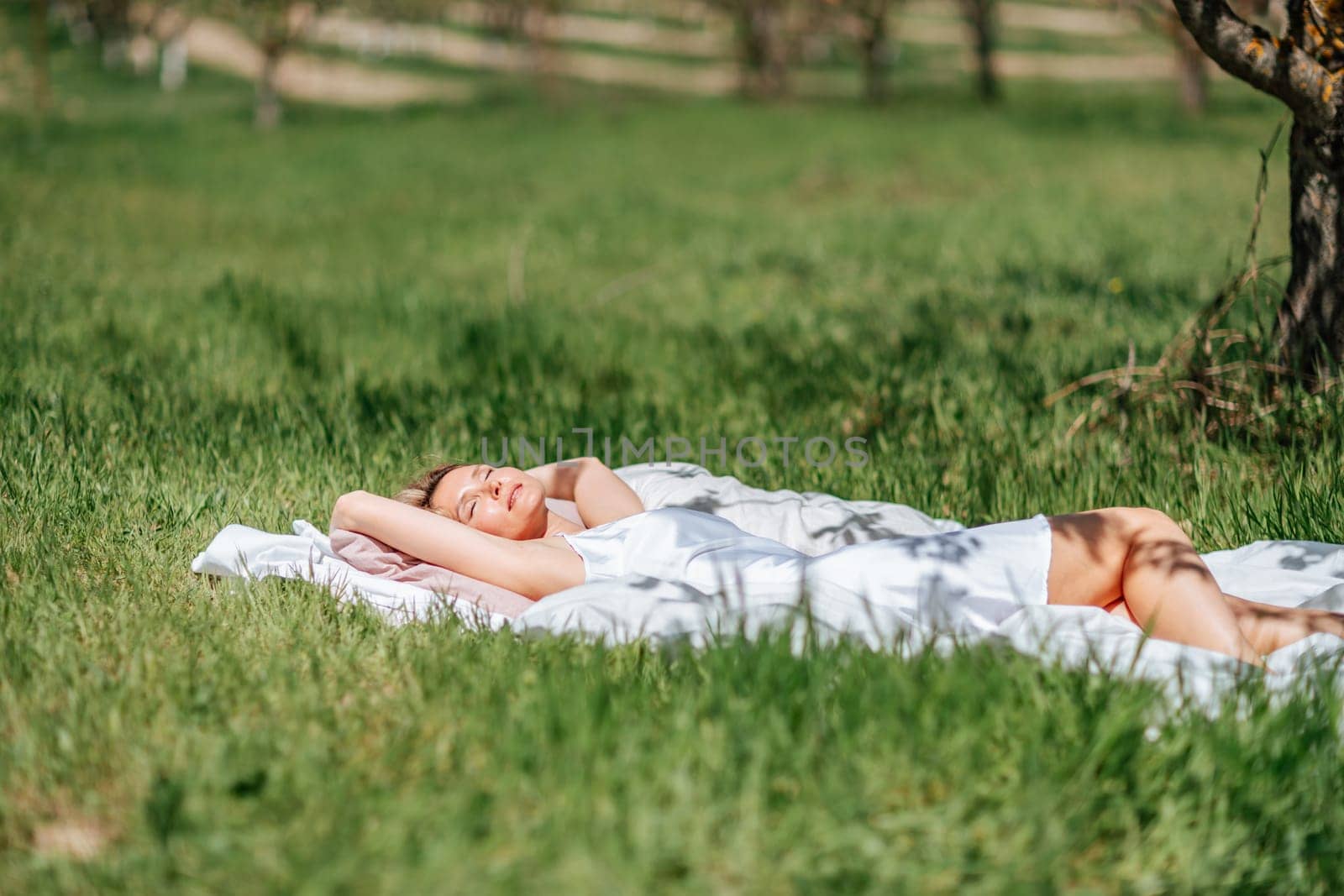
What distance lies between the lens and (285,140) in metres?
21.1

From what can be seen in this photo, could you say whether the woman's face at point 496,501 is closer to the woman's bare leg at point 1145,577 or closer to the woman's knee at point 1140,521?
the woman's bare leg at point 1145,577

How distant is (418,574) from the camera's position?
3605 millimetres

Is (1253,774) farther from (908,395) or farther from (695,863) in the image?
(908,395)

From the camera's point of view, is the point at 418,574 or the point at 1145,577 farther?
the point at 418,574

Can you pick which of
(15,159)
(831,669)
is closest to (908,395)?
(831,669)

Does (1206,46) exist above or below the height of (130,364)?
above

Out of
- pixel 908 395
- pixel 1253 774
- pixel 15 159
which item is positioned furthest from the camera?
pixel 15 159

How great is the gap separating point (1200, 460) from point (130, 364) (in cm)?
524

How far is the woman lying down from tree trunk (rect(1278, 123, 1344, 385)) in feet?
6.56

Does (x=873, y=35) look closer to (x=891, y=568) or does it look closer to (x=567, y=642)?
(x=891, y=568)

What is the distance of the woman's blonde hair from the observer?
400 cm

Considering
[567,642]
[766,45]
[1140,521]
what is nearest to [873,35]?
[766,45]

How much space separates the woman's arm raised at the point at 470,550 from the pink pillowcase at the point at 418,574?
32 mm

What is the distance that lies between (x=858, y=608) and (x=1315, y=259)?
9.63 ft
